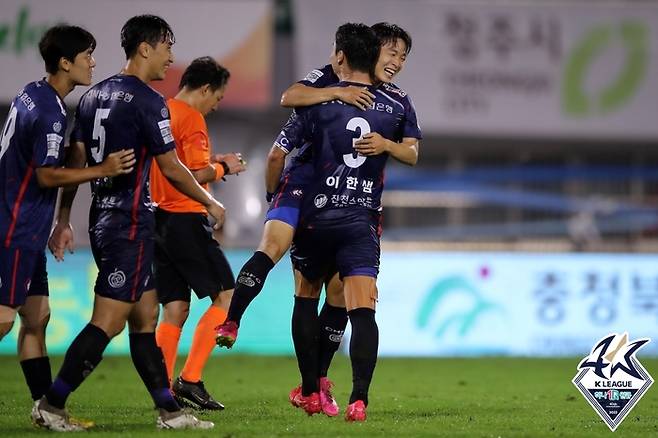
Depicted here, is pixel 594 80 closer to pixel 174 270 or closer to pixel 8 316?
pixel 174 270

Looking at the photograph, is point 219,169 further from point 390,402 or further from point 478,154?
point 478,154

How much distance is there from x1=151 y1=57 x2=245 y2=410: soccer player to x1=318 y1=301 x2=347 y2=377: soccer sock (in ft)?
2.75

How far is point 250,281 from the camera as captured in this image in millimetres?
6895

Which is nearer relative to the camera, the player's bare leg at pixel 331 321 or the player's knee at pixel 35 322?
the player's knee at pixel 35 322

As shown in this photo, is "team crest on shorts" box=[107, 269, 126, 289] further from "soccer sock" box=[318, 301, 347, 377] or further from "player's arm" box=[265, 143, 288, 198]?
"soccer sock" box=[318, 301, 347, 377]

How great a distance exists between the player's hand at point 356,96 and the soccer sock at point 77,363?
1.96m

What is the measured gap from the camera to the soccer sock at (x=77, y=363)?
6152 mm

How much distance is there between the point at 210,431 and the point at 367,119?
2042 millimetres

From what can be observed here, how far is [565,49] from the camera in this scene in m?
20.8

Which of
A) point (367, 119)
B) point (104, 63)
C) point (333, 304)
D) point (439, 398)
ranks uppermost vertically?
point (104, 63)

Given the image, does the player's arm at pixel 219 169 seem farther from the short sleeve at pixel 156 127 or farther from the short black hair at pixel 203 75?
the short sleeve at pixel 156 127

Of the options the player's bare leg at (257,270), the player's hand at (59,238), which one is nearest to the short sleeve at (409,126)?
the player's bare leg at (257,270)

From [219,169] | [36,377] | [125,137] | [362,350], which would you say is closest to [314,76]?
[219,169]

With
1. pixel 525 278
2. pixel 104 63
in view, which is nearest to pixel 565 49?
pixel 525 278
